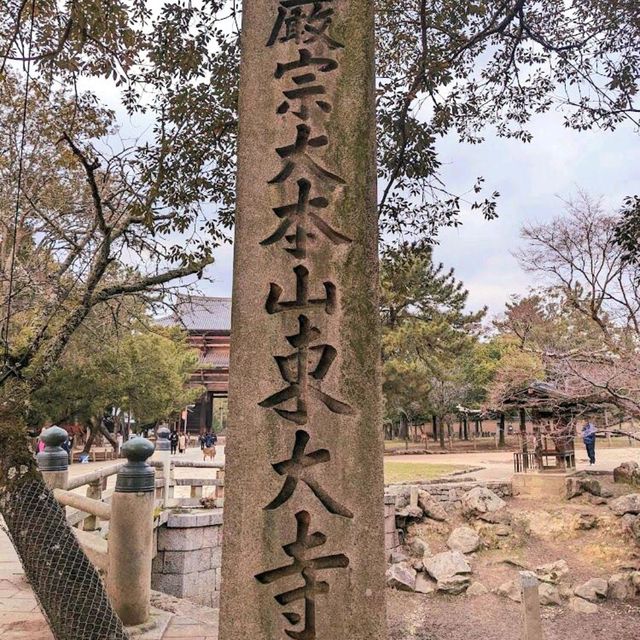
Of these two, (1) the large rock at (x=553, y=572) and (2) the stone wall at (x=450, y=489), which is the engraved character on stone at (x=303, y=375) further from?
(2) the stone wall at (x=450, y=489)

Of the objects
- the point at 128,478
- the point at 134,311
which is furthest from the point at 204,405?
the point at 128,478

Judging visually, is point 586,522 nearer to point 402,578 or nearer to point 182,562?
point 402,578

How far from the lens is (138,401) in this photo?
822 inches

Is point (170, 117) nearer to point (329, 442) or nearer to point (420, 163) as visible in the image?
point (420, 163)

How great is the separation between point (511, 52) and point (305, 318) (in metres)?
4.63

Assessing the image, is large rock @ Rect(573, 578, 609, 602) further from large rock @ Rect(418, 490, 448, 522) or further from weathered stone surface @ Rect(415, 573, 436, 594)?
large rock @ Rect(418, 490, 448, 522)

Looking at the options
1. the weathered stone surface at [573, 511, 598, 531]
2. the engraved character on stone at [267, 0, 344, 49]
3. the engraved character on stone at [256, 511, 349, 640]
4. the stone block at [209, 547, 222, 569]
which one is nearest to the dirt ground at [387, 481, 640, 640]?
the weathered stone surface at [573, 511, 598, 531]

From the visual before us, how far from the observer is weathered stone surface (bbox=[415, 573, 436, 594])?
1138cm

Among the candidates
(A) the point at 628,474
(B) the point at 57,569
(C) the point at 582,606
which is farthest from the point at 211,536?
(A) the point at 628,474

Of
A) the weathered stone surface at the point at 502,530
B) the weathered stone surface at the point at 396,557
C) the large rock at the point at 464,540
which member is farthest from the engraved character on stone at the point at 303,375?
the weathered stone surface at the point at 502,530

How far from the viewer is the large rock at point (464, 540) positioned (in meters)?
13.0

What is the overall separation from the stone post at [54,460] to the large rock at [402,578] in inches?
317

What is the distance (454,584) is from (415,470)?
6.72 m

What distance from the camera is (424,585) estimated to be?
11.6 meters
